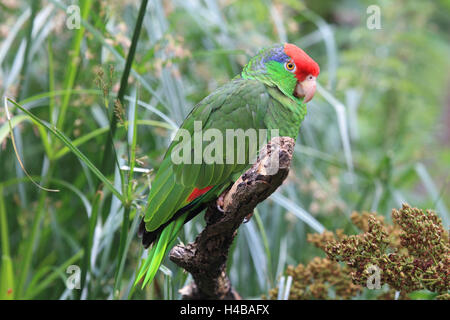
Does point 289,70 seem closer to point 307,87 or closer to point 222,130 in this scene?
point 307,87

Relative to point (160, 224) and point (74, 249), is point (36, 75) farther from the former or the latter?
point (160, 224)

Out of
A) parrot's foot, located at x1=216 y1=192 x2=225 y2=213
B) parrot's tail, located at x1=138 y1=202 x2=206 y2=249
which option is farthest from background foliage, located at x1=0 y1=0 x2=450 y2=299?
parrot's foot, located at x1=216 y1=192 x2=225 y2=213

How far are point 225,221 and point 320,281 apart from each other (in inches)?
13.3

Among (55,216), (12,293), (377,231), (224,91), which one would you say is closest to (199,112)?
(224,91)

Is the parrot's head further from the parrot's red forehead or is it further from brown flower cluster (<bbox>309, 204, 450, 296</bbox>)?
brown flower cluster (<bbox>309, 204, 450, 296</bbox>)

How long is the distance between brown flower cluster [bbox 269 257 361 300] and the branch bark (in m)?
0.16

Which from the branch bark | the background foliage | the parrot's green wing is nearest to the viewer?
the branch bark

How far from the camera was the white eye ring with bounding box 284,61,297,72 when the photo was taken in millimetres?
940

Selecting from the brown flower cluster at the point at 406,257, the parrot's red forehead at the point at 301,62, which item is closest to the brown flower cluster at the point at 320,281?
the brown flower cluster at the point at 406,257

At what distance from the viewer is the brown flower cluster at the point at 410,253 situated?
77 centimetres

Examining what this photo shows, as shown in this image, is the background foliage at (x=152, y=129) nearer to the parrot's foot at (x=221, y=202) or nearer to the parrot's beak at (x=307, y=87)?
the parrot's foot at (x=221, y=202)

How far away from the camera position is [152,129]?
5.43 feet

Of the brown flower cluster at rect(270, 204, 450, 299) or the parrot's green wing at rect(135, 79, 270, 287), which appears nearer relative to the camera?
the brown flower cluster at rect(270, 204, 450, 299)
